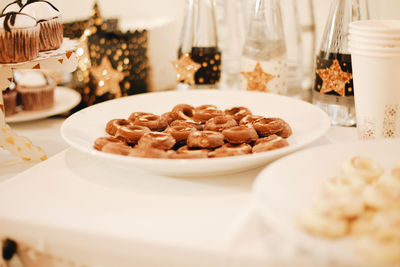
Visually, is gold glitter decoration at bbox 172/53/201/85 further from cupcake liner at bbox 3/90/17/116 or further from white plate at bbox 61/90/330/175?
cupcake liner at bbox 3/90/17/116

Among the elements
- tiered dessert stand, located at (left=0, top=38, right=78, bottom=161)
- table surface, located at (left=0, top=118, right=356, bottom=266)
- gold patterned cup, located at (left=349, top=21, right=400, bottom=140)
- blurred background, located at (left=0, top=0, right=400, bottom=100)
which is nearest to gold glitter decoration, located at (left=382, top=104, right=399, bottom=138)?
gold patterned cup, located at (left=349, top=21, right=400, bottom=140)

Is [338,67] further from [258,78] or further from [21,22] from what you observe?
[21,22]

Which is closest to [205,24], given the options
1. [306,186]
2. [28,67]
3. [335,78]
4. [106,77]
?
[106,77]

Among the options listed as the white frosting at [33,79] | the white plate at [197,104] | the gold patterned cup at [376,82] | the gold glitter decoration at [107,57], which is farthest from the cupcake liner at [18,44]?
the gold patterned cup at [376,82]

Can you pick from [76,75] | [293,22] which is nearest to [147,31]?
[76,75]

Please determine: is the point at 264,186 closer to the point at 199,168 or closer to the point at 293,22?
the point at 199,168

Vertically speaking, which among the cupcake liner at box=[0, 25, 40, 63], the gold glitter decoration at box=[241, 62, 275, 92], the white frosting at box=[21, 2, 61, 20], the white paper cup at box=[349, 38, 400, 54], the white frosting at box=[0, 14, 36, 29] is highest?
the white frosting at box=[21, 2, 61, 20]
